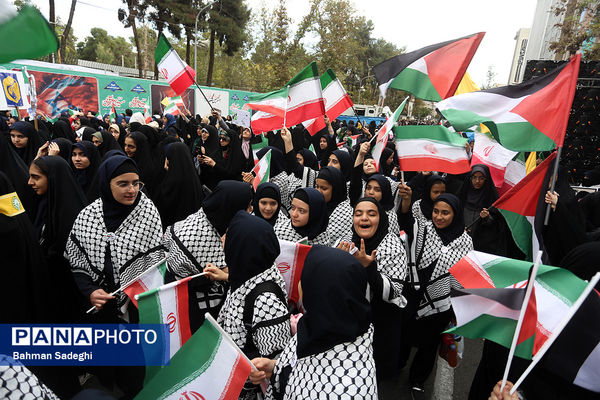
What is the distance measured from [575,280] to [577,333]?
24 cm

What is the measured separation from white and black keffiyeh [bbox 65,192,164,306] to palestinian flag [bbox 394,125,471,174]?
99.9 inches

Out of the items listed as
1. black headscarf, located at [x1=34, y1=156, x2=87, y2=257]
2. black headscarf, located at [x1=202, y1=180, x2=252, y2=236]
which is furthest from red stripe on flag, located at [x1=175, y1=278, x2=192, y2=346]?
black headscarf, located at [x1=34, y1=156, x2=87, y2=257]

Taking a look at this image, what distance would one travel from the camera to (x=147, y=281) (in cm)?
243

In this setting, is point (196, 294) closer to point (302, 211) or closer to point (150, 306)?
point (150, 306)

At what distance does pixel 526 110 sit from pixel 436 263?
1.38m

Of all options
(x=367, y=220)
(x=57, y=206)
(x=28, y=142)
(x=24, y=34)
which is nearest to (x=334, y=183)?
(x=367, y=220)

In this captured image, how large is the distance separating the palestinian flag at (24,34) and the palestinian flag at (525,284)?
223 cm

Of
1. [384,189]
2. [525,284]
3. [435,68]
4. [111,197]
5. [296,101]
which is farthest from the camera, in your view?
[296,101]

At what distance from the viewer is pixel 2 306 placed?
1.96 meters

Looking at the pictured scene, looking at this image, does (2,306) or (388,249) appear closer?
(2,306)

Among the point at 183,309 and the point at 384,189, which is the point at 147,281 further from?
the point at 384,189

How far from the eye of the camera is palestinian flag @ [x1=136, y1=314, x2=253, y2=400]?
60.6 inches

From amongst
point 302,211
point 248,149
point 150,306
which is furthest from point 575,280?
point 248,149

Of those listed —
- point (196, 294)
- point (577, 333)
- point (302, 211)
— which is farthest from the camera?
point (302, 211)
